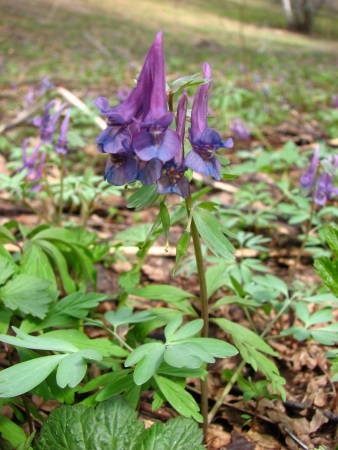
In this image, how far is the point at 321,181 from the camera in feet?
9.25

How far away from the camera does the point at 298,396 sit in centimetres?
226

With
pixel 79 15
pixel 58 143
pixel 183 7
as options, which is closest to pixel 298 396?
pixel 58 143

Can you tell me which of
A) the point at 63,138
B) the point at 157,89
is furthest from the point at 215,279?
the point at 63,138

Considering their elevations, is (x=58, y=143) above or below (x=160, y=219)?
below

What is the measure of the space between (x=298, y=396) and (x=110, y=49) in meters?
16.4

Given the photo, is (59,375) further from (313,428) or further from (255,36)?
(255,36)

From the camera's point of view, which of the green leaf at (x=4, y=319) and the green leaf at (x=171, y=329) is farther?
the green leaf at (x=4, y=319)

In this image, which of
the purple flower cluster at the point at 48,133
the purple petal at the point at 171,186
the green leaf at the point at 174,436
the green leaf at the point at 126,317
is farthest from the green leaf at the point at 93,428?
the purple flower cluster at the point at 48,133

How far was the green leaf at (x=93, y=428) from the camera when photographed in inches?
58.6

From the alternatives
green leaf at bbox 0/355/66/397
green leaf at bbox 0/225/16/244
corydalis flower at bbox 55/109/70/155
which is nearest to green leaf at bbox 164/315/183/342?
green leaf at bbox 0/355/66/397

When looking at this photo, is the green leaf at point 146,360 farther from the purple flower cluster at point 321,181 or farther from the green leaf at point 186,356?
the purple flower cluster at point 321,181

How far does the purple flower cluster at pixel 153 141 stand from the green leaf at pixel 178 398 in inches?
28.0

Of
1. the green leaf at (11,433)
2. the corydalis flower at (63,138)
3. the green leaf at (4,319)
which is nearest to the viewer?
the green leaf at (11,433)

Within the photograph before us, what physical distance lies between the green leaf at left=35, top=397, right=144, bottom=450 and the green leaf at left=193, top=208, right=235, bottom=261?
0.65m
